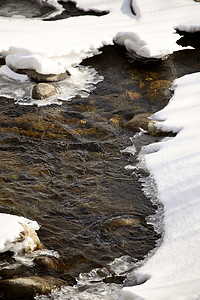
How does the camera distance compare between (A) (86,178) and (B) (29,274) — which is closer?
(B) (29,274)

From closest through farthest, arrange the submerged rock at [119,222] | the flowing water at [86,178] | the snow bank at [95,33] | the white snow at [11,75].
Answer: the flowing water at [86,178] → the submerged rock at [119,222] → the white snow at [11,75] → the snow bank at [95,33]

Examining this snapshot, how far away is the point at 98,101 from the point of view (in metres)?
7.05

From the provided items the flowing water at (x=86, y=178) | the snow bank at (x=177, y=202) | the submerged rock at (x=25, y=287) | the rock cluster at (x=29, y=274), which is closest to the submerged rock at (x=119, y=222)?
the flowing water at (x=86, y=178)

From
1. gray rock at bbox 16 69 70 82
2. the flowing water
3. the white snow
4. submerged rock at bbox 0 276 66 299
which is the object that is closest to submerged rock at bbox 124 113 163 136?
the flowing water

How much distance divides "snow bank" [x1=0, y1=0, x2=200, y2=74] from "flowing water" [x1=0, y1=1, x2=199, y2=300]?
853mm

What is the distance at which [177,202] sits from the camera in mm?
4652

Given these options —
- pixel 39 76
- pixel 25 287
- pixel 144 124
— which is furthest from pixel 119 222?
pixel 39 76

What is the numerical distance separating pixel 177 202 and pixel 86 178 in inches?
46.3

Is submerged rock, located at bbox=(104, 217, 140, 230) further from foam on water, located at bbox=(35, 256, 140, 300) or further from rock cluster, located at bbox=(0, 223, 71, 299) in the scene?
rock cluster, located at bbox=(0, 223, 71, 299)

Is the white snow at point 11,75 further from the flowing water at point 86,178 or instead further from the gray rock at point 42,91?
the flowing water at point 86,178

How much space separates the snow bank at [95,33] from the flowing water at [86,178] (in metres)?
0.85

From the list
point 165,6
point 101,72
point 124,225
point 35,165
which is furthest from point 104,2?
point 124,225

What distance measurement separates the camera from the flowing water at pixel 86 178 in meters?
4.11

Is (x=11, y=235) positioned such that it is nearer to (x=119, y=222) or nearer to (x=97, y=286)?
(x=97, y=286)
